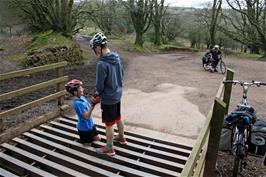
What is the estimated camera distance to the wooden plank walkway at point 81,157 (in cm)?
377

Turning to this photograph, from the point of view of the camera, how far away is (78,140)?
178 inches

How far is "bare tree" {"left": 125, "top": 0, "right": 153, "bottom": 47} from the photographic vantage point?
65.4ft

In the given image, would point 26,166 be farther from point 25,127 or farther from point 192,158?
point 192,158

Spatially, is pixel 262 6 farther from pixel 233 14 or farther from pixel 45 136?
pixel 45 136

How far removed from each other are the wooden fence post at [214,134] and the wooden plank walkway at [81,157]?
1.81 ft

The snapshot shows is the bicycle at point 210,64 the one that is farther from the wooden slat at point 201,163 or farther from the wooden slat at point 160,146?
the wooden slat at point 201,163

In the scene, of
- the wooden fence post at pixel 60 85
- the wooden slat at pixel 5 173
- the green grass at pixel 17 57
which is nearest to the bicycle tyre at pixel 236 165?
the wooden slat at pixel 5 173

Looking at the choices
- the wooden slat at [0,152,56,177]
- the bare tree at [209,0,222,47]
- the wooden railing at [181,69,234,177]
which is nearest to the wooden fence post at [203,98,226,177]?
the wooden railing at [181,69,234,177]

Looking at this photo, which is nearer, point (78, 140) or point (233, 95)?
point (78, 140)

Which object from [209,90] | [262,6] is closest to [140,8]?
[262,6]

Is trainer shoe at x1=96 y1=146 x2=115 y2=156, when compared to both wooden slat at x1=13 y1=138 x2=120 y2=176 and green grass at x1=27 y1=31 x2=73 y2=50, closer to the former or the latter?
wooden slat at x1=13 y1=138 x2=120 y2=176

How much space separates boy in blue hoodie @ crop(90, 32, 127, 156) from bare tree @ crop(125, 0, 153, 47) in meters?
16.8

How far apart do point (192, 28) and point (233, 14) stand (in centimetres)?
754

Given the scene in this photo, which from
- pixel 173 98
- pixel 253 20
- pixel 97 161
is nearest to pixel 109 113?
pixel 97 161
